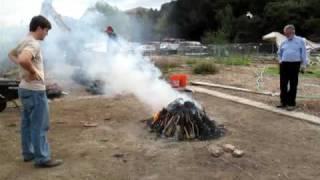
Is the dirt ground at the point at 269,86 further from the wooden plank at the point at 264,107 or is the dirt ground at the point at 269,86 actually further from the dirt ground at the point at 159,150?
the dirt ground at the point at 159,150

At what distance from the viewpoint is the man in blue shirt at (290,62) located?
11.2 metres

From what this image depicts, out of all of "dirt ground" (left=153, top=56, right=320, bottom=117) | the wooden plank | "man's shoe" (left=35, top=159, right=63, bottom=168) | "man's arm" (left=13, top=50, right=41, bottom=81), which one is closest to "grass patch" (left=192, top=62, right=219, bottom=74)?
"dirt ground" (left=153, top=56, right=320, bottom=117)

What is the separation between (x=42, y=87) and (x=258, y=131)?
3.91m

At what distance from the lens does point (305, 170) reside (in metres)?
6.89

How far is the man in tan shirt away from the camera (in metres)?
6.77

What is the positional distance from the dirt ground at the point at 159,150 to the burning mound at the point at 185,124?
21 centimetres

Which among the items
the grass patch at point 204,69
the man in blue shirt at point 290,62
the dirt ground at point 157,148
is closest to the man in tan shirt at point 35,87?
the dirt ground at point 157,148

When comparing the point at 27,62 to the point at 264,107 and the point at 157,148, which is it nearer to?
the point at 157,148

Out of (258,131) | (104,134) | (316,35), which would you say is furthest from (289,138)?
(316,35)

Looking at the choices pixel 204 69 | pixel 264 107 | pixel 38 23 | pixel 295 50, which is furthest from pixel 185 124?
pixel 204 69

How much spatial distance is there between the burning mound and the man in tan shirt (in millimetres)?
2257

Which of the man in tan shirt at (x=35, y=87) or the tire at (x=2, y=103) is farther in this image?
the tire at (x=2, y=103)

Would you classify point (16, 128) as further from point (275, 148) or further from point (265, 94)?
point (265, 94)

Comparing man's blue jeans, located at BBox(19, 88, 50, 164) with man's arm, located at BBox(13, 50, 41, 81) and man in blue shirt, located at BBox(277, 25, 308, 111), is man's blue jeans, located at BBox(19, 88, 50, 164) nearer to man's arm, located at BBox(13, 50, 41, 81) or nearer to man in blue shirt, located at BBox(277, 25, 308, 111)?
man's arm, located at BBox(13, 50, 41, 81)
